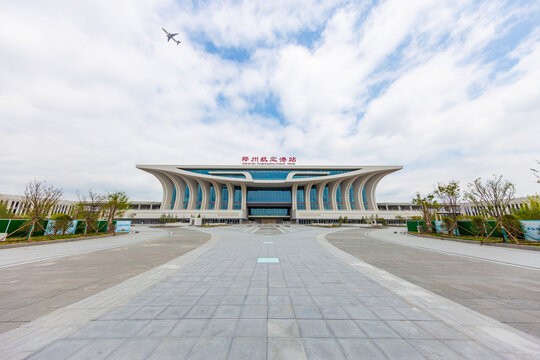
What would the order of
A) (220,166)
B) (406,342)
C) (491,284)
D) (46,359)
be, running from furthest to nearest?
(220,166) < (491,284) < (406,342) < (46,359)

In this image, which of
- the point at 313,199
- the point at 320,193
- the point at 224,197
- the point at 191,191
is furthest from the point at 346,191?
the point at 191,191

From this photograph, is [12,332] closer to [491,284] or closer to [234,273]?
[234,273]

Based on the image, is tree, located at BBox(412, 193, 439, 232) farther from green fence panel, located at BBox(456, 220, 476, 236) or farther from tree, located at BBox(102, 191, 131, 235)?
tree, located at BBox(102, 191, 131, 235)

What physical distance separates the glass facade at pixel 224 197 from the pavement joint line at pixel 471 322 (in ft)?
211

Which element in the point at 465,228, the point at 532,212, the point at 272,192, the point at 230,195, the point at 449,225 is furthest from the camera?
the point at 272,192

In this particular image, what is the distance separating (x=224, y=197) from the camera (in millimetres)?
68250

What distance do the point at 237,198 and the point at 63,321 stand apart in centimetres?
6558

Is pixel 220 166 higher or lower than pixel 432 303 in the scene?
higher

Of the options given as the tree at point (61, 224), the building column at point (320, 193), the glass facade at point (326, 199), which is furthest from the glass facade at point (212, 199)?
the tree at point (61, 224)

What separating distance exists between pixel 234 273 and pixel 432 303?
572cm

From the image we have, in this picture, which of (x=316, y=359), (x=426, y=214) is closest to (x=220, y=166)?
(x=426, y=214)

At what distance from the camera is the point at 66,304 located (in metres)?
4.33

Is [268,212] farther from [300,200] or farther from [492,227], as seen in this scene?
[492,227]

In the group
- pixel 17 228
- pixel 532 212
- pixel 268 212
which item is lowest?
pixel 17 228
